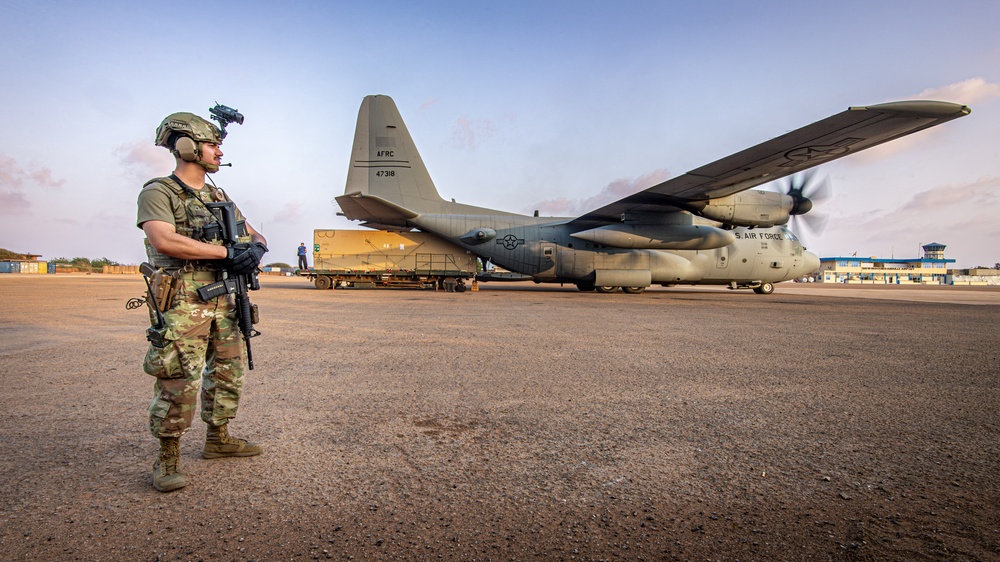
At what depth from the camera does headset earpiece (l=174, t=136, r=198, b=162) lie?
261 centimetres

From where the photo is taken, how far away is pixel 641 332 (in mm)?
7496

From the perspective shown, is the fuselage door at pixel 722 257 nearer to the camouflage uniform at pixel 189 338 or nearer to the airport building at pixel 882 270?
the camouflage uniform at pixel 189 338

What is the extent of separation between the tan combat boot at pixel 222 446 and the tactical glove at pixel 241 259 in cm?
92

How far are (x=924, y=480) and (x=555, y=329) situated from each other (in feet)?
18.3

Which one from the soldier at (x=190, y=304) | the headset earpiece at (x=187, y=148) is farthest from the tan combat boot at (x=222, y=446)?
the headset earpiece at (x=187, y=148)

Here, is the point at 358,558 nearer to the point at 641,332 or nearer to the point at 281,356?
the point at 281,356

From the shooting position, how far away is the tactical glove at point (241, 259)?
8.55 feet

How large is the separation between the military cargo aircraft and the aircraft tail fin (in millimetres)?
39

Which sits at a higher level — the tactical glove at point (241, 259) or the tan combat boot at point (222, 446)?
the tactical glove at point (241, 259)

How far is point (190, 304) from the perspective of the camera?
2496mm

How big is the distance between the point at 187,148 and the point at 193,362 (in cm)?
122

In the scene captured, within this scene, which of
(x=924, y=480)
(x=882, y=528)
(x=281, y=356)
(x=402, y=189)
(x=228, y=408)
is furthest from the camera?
(x=402, y=189)

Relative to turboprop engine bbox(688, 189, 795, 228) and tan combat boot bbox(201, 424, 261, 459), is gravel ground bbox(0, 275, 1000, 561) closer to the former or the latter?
Result: tan combat boot bbox(201, 424, 261, 459)

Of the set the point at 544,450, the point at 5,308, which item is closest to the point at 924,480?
the point at 544,450
